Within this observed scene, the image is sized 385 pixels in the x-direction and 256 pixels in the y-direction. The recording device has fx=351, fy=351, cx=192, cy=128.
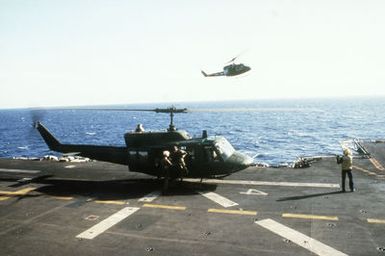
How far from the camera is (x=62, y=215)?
1413 cm

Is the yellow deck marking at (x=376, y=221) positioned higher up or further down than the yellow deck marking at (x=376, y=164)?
further down

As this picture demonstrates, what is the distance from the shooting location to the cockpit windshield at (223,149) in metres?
17.6

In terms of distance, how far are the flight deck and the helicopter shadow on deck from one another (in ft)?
0.18

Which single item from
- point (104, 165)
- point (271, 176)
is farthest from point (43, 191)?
point (271, 176)

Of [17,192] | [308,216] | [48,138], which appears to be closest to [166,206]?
[308,216]

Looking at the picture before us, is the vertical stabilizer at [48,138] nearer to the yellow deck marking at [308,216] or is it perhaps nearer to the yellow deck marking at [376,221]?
the yellow deck marking at [308,216]

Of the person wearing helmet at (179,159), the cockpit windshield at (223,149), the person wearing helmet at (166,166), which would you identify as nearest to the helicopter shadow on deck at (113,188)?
the person wearing helmet at (166,166)

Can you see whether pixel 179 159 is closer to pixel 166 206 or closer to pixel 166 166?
pixel 166 166

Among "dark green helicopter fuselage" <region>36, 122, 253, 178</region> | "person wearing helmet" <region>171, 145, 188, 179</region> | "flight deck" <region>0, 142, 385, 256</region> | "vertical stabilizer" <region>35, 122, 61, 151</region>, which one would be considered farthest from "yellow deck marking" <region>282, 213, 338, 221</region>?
"vertical stabilizer" <region>35, 122, 61, 151</region>

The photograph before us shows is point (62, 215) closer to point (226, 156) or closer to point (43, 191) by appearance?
point (43, 191)

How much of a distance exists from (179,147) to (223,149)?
7.37 feet

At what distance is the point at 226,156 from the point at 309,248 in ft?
25.8

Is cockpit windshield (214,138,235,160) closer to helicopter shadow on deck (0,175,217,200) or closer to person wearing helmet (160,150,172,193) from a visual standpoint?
helicopter shadow on deck (0,175,217,200)

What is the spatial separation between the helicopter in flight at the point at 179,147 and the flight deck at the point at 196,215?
1.01 m
